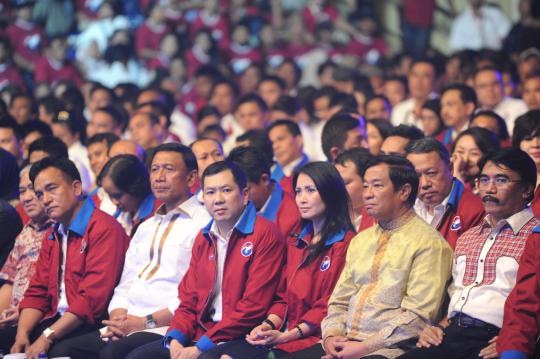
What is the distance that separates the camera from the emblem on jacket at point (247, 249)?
5258 millimetres

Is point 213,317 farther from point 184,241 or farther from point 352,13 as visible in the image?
point 352,13

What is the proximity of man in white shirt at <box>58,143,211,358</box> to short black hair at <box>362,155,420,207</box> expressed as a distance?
1.34 metres

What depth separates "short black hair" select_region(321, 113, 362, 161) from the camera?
6949 mm

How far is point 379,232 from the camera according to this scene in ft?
16.0

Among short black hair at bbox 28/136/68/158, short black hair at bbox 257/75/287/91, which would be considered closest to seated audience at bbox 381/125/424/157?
short black hair at bbox 28/136/68/158

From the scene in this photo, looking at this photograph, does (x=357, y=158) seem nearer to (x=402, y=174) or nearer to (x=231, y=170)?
(x=231, y=170)

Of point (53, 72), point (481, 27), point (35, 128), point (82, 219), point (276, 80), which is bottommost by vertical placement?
point (82, 219)

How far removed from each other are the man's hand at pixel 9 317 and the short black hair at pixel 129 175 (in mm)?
989

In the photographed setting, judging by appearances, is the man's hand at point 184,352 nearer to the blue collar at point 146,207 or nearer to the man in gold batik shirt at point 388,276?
the man in gold batik shirt at point 388,276

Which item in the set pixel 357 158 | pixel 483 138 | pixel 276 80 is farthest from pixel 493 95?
pixel 276 80

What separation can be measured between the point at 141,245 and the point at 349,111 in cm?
230

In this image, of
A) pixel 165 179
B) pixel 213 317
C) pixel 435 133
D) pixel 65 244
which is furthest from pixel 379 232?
pixel 435 133

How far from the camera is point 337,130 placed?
22.9 ft

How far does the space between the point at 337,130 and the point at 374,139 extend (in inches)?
16.5
